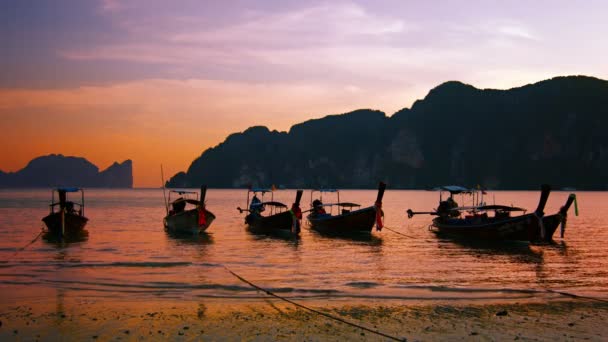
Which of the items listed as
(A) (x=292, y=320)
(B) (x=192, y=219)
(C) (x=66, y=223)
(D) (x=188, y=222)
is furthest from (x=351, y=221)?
(A) (x=292, y=320)

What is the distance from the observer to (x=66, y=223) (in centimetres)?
4106

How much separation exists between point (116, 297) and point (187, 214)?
25.5 m

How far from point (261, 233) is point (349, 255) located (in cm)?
1617

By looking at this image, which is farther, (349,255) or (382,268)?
(349,255)

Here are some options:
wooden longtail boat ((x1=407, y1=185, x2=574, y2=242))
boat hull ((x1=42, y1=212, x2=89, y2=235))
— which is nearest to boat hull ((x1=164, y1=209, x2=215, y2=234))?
boat hull ((x1=42, y1=212, x2=89, y2=235))

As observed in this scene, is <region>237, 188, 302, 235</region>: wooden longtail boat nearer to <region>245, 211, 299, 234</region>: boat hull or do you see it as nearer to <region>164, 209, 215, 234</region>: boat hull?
<region>245, 211, 299, 234</region>: boat hull

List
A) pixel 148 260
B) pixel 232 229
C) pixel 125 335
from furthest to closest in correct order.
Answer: pixel 232 229 → pixel 148 260 → pixel 125 335

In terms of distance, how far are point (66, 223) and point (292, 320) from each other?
32051mm

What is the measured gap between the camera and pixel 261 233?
44906 millimetres

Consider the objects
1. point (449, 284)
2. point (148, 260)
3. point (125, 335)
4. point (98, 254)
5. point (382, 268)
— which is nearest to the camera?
point (125, 335)

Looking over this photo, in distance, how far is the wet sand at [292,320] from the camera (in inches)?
493

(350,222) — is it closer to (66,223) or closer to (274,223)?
(274,223)

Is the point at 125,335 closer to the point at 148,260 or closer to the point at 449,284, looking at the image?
the point at 449,284

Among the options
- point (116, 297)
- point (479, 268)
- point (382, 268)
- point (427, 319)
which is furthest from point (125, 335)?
point (479, 268)
